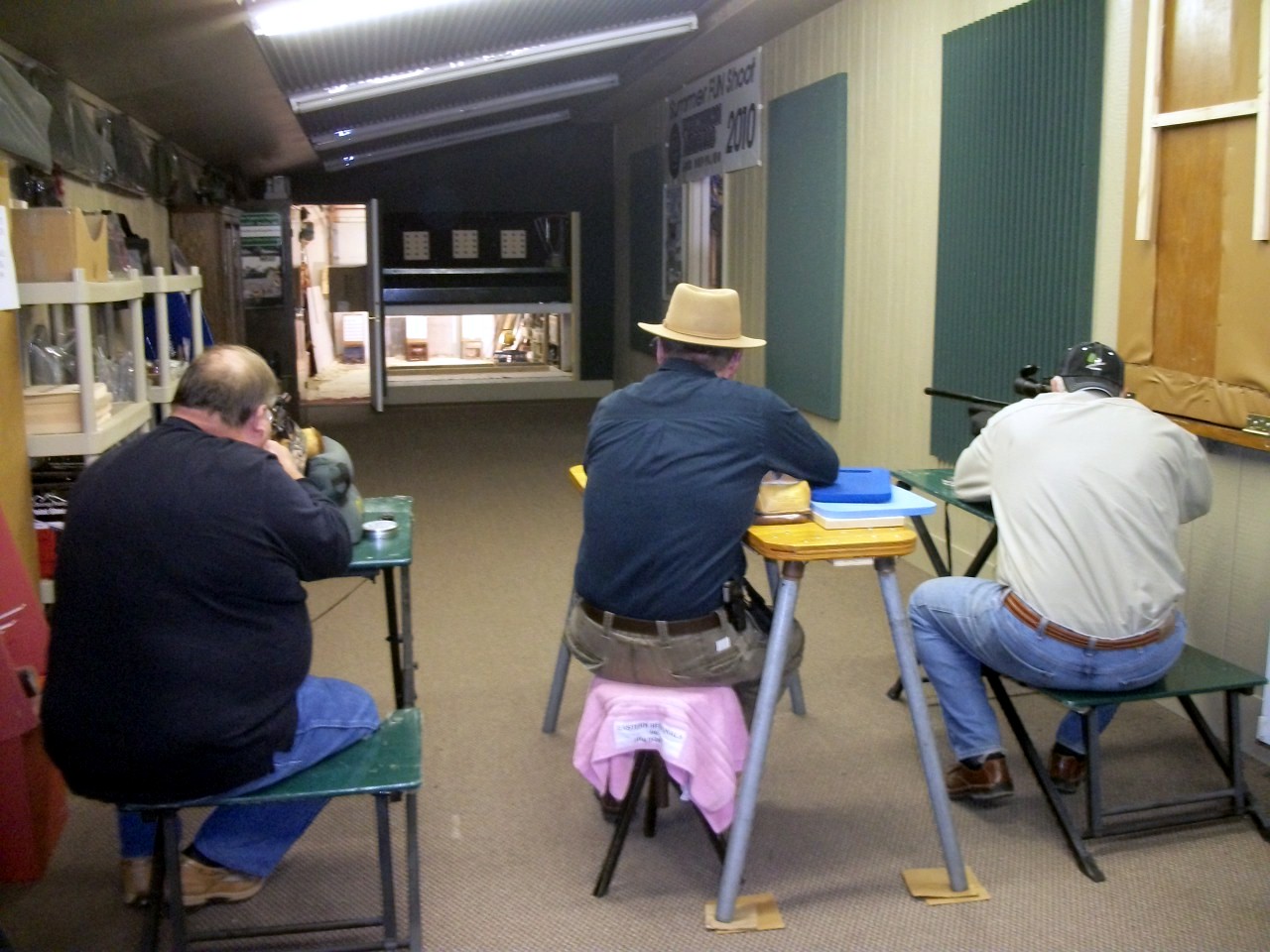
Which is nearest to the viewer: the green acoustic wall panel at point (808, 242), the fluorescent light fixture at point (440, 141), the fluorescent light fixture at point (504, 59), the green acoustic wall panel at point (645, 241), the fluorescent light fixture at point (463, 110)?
the green acoustic wall panel at point (808, 242)

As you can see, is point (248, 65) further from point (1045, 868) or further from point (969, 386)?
point (1045, 868)

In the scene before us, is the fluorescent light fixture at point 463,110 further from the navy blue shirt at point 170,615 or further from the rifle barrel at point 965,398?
the navy blue shirt at point 170,615

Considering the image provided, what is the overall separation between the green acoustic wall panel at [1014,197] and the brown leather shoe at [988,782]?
1727 mm

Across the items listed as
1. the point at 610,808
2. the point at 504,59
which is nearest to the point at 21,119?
the point at 610,808

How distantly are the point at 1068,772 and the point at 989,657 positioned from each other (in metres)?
0.48

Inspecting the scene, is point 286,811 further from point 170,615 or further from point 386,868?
point 170,615

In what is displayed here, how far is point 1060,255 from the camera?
4.18 m

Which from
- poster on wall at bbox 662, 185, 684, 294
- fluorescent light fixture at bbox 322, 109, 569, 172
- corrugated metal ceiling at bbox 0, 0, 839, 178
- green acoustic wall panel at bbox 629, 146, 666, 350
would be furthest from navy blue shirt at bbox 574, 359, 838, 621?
fluorescent light fixture at bbox 322, 109, 569, 172

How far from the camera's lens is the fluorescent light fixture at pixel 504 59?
273 inches

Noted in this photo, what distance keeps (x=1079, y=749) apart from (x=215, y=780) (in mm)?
2108

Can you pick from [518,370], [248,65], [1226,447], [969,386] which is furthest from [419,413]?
[1226,447]

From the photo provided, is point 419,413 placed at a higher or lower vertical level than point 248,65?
lower

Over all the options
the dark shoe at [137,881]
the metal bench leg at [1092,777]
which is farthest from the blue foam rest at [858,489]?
the dark shoe at [137,881]

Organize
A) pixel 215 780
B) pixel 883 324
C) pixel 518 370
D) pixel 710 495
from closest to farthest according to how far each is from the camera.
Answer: pixel 215 780 → pixel 710 495 → pixel 883 324 → pixel 518 370
